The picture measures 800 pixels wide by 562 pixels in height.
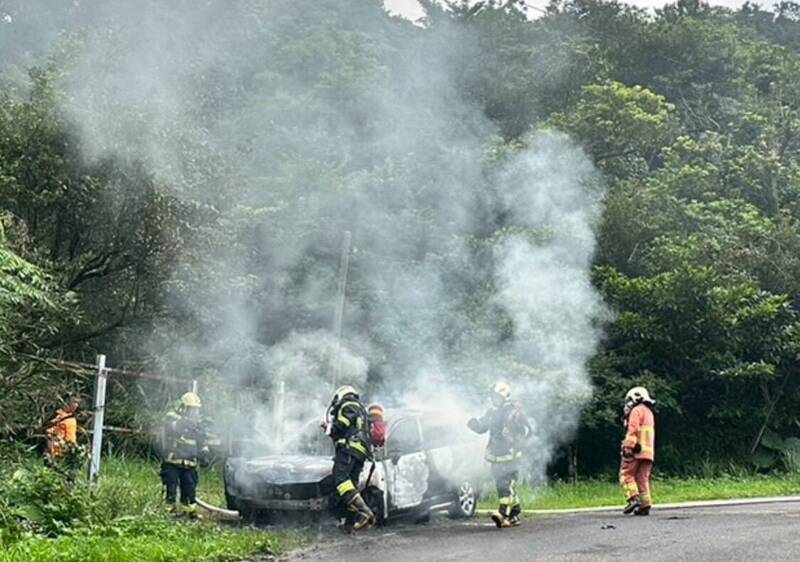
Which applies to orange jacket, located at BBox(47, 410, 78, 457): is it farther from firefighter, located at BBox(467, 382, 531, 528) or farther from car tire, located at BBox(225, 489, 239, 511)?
firefighter, located at BBox(467, 382, 531, 528)

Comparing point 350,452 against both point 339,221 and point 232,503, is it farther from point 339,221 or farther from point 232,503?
point 339,221

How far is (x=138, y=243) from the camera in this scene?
1644 centimetres

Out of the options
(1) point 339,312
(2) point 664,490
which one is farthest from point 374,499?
(2) point 664,490

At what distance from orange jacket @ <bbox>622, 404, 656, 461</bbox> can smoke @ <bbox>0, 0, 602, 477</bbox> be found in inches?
94.3

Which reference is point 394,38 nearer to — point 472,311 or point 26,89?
point 472,311

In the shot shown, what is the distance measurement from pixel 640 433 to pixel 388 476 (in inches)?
130

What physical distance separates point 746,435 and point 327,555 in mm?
14292

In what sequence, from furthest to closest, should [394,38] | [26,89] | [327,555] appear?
[394,38], [26,89], [327,555]

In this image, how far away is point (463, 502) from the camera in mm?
13125

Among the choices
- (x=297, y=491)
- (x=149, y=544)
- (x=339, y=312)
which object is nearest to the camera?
(x=149, y=544)

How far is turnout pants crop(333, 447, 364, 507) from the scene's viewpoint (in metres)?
10.7

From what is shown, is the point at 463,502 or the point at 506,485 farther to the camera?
the point at 463,502

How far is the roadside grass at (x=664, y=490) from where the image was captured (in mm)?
16250

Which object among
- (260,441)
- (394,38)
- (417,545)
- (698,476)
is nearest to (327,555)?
(417,545)
